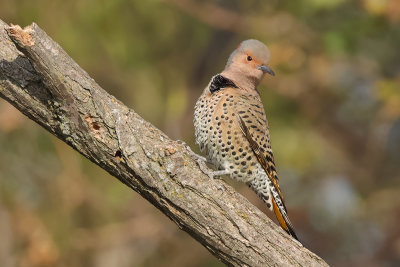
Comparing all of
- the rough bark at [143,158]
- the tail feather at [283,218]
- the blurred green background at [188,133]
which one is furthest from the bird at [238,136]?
the blurred green background at [188,133]

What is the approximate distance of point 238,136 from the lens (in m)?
5.20

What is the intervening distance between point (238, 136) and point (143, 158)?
1268 mm

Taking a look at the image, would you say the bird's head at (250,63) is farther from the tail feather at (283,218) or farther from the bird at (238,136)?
the tail feather at (283,218)

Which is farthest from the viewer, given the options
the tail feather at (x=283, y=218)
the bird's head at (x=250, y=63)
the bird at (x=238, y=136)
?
the bird's head at (x=250, y=63)

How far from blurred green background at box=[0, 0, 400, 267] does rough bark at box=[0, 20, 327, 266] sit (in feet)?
17.5

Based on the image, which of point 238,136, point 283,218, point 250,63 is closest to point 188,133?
point 250,63

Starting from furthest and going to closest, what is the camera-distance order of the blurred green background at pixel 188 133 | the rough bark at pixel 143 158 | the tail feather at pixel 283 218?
the blurred green background at pixel 188 133, the tail feather at pixel 283 218, the rough bark at pixel 143 158

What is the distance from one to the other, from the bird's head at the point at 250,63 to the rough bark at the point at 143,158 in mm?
1407

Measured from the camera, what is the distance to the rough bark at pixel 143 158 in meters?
3.98

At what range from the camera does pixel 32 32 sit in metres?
3.64

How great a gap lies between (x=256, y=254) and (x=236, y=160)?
114cm

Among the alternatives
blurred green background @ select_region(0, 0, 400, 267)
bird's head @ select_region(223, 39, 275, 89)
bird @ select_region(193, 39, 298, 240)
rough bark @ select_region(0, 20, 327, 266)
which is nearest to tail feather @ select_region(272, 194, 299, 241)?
A: bird @ select_region(193, 39, 298, 240)

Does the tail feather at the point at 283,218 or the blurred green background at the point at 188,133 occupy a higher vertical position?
the blurred green background at the point at 188,133

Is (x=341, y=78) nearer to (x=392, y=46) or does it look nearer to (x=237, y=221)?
(x=392, y=46)
